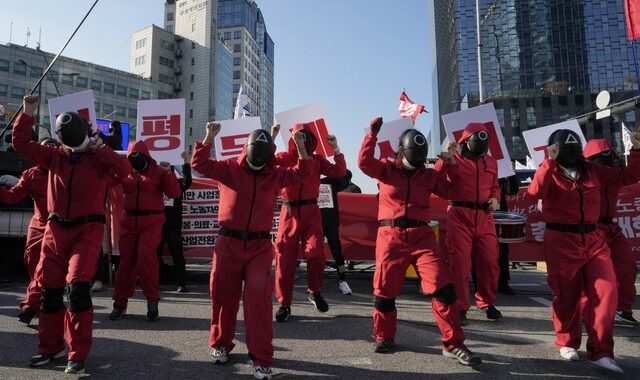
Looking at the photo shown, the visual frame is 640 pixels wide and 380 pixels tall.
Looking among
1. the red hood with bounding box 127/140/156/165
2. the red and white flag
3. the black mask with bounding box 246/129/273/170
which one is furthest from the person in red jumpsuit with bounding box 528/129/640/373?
the red and white flag

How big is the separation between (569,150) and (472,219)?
1457 millimetres

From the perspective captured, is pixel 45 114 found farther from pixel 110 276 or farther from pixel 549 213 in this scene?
pixel 549 213

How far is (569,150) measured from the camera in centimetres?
402

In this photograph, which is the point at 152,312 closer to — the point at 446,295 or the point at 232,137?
the point at 232,137

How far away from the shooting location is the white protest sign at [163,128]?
6.21 m

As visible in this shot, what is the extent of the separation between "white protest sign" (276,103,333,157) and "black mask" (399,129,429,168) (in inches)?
82.4

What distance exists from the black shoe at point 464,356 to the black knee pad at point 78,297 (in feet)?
9.77

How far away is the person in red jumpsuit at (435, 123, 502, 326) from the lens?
518cm

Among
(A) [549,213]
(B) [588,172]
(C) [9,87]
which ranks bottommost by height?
(A) [549,213]

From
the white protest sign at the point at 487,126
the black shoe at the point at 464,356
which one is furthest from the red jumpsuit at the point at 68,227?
the white protest sign at the point at 487,126

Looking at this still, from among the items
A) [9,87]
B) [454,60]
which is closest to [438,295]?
[9,87]

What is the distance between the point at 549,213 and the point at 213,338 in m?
3.13

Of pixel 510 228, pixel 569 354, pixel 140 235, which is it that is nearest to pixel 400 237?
pixel 569 354

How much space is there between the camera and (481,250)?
209 inches
